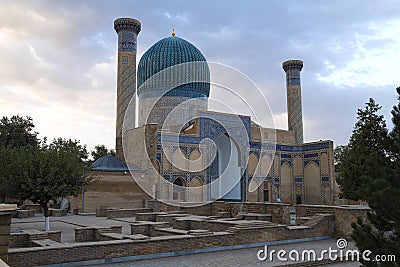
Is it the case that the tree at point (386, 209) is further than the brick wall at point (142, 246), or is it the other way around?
the brick wall at point (142, 246)

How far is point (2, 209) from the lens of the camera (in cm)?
360

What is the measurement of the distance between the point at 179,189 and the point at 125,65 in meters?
8.38

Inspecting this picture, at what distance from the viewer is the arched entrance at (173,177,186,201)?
21547 mm

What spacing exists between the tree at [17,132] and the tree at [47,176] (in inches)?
422

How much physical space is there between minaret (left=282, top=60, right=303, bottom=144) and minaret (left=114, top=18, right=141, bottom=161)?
42.6 feet

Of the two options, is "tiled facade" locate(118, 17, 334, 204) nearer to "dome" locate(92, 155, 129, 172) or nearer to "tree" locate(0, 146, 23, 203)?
"dome" locate(92, 155, 129, 172)

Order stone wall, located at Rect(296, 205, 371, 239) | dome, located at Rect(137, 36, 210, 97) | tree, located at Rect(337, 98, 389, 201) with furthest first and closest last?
1. dome, located at Rect(137, 36, 210, 97)
2. stone wall, located at Rect(296, 205, 371, 239)
3. tree, located at Rect(337, 98, 389, 201)

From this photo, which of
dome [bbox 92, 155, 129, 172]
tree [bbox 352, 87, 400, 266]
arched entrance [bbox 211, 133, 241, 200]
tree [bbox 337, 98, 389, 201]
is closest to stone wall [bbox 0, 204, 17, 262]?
tree [bbox 352, 87, 400, 266]

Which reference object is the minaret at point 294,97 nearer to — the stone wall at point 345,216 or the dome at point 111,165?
the dome at point 111,165

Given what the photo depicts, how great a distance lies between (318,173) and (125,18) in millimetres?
15967

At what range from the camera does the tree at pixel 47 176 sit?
10.5 meters

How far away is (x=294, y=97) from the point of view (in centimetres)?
3131

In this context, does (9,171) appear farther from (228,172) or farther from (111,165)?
(228,172)

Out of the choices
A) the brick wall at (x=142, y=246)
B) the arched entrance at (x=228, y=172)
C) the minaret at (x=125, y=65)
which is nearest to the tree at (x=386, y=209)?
the brick wall at (x=142, y=246)
